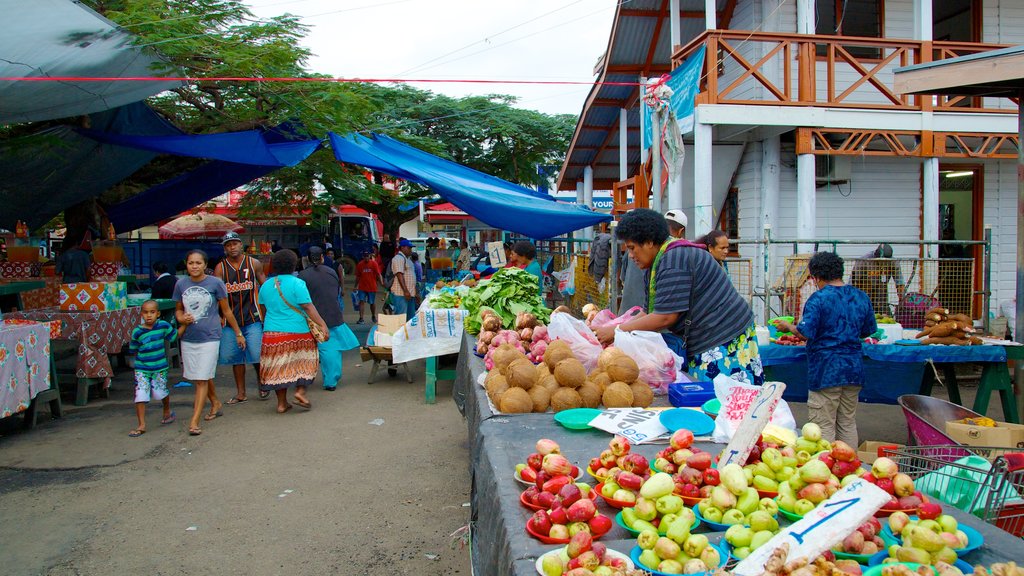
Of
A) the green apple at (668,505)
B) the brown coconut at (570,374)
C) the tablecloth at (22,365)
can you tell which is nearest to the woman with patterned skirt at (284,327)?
the tablecloth at (22,365)

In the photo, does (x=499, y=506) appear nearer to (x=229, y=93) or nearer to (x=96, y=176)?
(x=229, y=93)

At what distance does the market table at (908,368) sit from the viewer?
5.74m

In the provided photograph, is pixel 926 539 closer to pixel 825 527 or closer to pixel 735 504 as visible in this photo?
pixel 825 527

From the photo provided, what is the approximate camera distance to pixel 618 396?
3.72 metres

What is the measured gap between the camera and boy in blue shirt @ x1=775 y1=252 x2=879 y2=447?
16.7 ft

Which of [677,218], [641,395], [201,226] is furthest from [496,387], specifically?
[201,226]

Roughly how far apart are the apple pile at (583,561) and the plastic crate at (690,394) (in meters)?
1.88

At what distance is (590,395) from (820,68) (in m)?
10.3

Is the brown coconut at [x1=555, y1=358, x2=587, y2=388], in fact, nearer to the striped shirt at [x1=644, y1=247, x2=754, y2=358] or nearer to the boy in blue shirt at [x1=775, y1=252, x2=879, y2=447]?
the striped shirt at [x1=644, y1=247, x2=754, y2=358]

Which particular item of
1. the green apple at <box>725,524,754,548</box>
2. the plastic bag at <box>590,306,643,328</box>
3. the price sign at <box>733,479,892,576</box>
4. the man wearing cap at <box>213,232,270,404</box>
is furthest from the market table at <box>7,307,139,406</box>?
the price sign at <box>733,479,892,576</box>

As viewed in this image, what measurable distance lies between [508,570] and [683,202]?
13.0 m

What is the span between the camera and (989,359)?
18.7 ft

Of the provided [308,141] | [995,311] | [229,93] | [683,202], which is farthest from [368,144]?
[995,311]

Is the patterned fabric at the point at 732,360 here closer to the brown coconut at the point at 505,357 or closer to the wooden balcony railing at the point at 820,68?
the brown coconut at the point at 505,357
